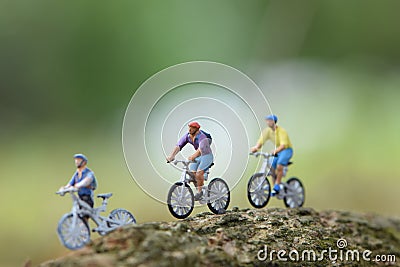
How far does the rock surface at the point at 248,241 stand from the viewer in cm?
135

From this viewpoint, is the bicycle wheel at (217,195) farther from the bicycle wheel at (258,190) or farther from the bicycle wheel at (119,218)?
the bicycle wheel at (119,218)

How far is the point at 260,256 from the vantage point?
5.29 ft

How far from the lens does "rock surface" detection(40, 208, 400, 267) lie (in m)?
1.35

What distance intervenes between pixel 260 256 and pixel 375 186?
214 centimetres

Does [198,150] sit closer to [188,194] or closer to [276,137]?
[188,194]

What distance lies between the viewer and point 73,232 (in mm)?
1456

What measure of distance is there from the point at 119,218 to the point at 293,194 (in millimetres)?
A: 859

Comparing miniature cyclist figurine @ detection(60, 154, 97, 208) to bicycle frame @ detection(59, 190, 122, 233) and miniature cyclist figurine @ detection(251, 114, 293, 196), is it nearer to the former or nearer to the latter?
bicycle frame @ detection(59, 190, 122, 233)

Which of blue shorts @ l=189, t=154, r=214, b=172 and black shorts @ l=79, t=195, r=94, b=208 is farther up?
blue shorts @ l=189, t=154, r=214, b=172

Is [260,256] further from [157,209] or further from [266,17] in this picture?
[266,17]

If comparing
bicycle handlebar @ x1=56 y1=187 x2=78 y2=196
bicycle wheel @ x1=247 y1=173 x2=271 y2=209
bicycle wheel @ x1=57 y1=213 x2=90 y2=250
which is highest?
bicycle wheel @ x1=247 y1=173 x2=271 y2=209

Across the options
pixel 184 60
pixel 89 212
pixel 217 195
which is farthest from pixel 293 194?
pixel 184 60

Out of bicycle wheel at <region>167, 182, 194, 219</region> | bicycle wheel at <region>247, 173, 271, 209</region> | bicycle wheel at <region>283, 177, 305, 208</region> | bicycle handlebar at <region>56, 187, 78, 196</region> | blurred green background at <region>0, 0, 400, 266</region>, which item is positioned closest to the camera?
bicycle handlebar at <region>56, 187, 78, 196</region>

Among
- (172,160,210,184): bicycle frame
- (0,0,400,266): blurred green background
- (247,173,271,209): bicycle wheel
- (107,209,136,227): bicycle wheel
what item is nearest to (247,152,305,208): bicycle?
(247,173,271,209): bicycle wheel
